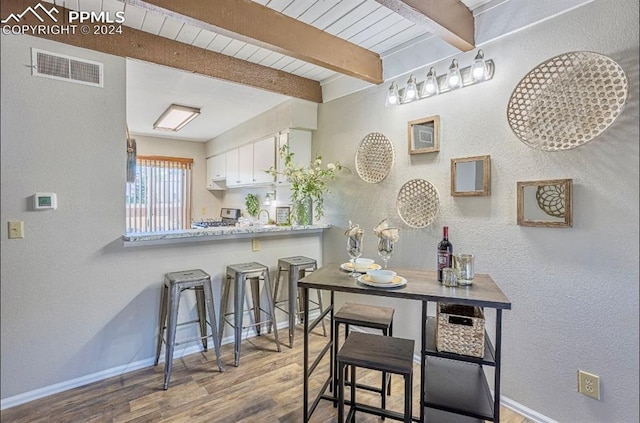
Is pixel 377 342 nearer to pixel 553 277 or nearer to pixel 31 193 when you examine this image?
pixel 553 277

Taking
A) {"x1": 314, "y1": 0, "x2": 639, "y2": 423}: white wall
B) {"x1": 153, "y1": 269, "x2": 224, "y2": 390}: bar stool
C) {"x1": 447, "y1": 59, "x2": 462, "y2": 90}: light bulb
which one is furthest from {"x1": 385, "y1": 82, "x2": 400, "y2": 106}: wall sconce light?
{"x1": 153, "y1": 269, "x2": 224, "y2": 390}: bar stool

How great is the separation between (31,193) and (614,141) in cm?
314

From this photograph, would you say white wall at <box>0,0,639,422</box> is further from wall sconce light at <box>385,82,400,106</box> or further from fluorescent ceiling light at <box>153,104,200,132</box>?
fluorescent ceiling light at <box>153,104,200,132</box>

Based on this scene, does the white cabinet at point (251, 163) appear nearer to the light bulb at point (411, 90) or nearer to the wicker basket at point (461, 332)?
the light bulb at point (411, 90)

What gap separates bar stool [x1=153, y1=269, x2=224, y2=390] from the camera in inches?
85.0

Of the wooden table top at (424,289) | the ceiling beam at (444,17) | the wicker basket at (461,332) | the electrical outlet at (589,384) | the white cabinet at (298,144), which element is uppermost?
the ceiling beam at (444,17)

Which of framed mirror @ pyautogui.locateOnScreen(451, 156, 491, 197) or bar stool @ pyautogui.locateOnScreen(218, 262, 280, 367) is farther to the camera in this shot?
bar stool @ pyautogui.locateOnScreen(218, 262, 280, 367)

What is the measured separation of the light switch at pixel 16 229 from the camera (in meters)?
1.83

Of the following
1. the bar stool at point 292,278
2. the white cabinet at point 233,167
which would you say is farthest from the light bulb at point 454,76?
the white cabinet at point 233,167

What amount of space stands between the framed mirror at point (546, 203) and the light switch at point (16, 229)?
2.91 meters

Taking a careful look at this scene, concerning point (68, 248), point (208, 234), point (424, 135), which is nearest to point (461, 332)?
point (424, 135)

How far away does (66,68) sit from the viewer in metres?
2.00

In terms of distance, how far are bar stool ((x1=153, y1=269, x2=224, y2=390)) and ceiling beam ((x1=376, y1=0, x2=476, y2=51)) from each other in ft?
6.92

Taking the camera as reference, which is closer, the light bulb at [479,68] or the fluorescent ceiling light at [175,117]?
the light bulb at [479,68]
